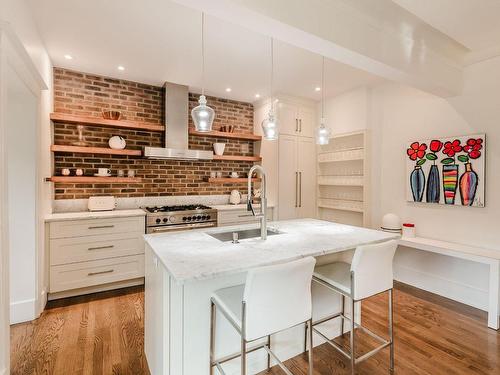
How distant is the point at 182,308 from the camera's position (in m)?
1.52

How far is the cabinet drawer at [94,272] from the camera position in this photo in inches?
115

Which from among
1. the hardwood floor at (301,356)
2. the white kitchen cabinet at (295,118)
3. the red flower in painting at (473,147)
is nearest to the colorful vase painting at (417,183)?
the red flower in painting at (473,147)

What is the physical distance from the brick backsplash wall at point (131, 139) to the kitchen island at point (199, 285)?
2.11 meters

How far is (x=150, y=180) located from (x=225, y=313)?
2.96 m

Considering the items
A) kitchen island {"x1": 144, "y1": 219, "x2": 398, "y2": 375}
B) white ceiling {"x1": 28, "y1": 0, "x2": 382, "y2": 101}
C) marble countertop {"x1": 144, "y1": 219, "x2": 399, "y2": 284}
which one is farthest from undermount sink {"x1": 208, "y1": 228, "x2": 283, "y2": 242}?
white ceiling {"x1": 28, "y1": 0, "x2": 382, "y2": 101}

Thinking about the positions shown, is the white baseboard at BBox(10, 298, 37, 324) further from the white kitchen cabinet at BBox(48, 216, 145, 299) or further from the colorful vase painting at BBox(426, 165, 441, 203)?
Result: the colorful vase painting at BBox(426, 165, 441, 203)

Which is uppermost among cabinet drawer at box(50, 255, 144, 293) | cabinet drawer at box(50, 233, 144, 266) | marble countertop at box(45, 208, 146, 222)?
marble countertop at box(45, 208, 146, 222)

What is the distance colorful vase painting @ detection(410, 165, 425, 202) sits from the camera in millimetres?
3289

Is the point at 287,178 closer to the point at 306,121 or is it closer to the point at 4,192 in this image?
the point at 306,121

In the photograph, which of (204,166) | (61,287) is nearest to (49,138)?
(61,287)

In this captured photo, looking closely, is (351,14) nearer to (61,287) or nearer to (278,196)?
(278,196)

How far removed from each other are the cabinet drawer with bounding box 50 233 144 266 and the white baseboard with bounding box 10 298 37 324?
17.9 inches

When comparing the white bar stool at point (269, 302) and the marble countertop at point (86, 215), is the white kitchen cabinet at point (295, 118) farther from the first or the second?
the white bar stool at point (269, 302)

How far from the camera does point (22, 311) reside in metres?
2.51
